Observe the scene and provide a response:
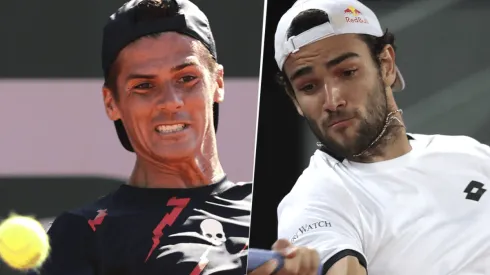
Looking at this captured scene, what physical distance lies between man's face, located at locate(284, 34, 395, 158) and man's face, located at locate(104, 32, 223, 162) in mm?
223

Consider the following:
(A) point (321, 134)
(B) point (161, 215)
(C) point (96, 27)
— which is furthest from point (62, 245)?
(A) point (321, 134)

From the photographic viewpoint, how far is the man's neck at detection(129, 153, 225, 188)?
180cm

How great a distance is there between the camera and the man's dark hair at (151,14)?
5.82ft

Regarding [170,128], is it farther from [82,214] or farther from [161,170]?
[82,214]

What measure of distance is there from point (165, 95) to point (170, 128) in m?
0.09

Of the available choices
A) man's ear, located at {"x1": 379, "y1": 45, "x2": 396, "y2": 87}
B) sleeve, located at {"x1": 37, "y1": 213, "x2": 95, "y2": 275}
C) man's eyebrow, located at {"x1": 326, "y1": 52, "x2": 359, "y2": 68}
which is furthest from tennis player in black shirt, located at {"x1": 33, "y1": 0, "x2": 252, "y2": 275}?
man's ear, located at {"x1": 379, "y1": 45, "x2": 396, "y2": 87}

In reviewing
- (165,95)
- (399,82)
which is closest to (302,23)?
(399,82)

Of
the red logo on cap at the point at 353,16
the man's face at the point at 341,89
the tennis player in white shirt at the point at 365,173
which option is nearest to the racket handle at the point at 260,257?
the tennis player in white shirt at the point at 365,173

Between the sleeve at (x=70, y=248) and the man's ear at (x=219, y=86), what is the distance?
464 mm

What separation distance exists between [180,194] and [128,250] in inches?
7.8

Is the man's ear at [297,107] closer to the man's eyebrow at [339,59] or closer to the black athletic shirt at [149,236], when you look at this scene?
the man's eyebrow at [339,59]

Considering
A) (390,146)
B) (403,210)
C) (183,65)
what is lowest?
(403,210)

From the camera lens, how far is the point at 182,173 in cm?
182

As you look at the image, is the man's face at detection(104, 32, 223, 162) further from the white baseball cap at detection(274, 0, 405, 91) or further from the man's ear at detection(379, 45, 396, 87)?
the man's ear at detection(379, 45, 396, 87)
